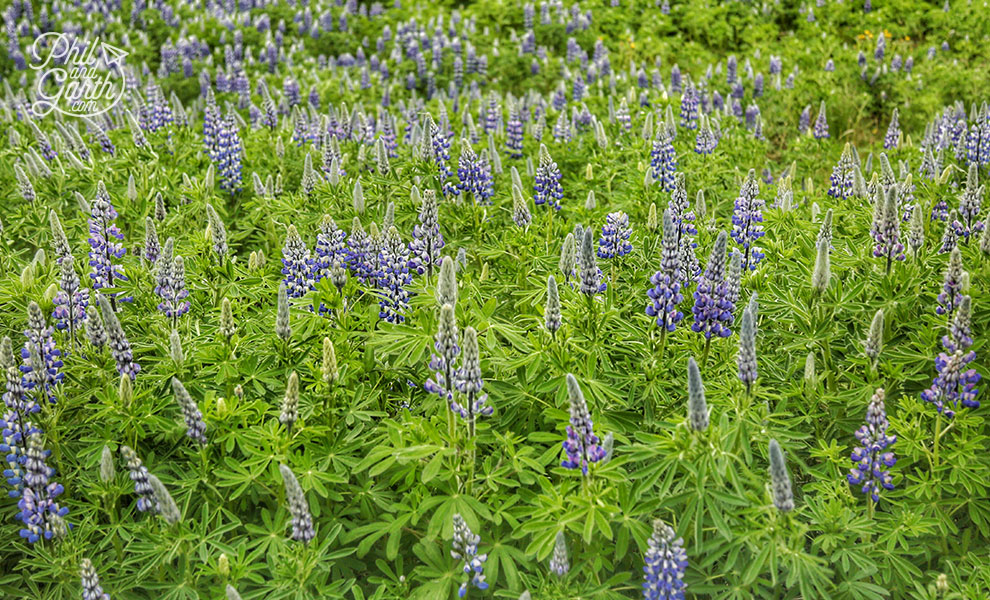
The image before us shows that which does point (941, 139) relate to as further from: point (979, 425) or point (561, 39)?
point (561, 39)

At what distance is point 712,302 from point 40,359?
242 centimetres

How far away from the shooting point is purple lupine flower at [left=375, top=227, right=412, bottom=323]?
3.60m

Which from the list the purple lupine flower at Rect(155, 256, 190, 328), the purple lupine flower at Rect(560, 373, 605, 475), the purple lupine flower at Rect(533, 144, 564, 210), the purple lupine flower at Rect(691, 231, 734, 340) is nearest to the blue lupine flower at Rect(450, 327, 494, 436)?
the purple lupine flower at Rect(560, 373, 605, 475)

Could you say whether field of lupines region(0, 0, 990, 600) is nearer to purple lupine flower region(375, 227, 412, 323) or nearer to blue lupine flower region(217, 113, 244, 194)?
purple lupine flower region(375, 227, 412, 323)

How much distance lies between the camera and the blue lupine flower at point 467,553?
2785mm

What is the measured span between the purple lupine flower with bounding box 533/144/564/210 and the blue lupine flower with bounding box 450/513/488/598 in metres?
2.31

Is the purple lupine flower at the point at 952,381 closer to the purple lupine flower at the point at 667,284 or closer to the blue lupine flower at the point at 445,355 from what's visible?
the purple lupine flower at the point at 667,284

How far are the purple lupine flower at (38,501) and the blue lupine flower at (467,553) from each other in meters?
1.33

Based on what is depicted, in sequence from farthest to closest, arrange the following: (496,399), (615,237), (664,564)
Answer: (615,237), (496,399), (664,564)

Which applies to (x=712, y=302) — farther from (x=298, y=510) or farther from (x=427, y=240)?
(x=298, y=510)

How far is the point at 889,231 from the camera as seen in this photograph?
10.8ft

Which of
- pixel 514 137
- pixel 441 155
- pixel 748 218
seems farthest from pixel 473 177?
pixel 514 137

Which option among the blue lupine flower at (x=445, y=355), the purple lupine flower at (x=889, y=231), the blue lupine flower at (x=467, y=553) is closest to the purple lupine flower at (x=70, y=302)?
the blue lupine flower at (x=445, y=355)

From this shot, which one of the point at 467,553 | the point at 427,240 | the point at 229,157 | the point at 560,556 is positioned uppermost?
the point at 427,240
